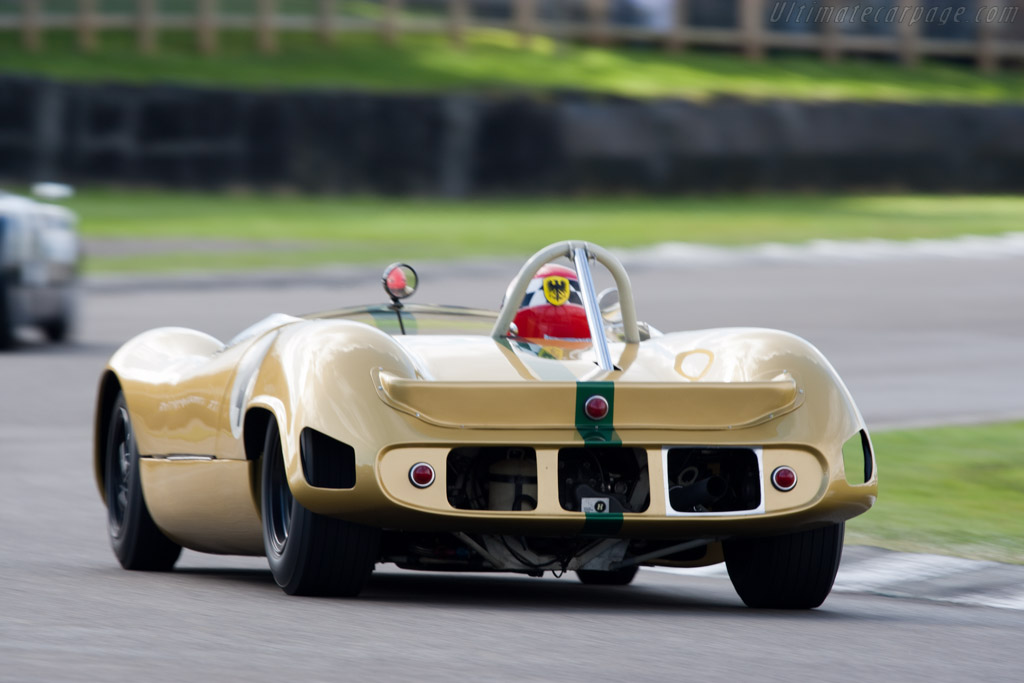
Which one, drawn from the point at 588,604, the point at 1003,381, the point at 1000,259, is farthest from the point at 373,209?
the point at 588,604

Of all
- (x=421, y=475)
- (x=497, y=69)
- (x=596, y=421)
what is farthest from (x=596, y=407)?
(x=497, y=69)

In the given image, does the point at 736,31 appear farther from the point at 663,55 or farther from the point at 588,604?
the point at 588,604

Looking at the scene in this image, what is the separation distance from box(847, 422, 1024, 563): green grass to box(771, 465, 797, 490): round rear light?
6.21 ft

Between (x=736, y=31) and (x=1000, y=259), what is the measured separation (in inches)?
773

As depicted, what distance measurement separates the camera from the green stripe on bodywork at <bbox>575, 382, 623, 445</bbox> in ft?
18.6

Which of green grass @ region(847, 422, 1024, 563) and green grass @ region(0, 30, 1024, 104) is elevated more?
green grass @ region(0, 30, 1024, 104)

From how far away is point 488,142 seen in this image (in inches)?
1336

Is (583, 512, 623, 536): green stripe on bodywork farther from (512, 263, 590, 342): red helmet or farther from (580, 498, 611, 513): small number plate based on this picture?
(512, 263, 590, 342): red helmet

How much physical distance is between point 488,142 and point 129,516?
27.1 m

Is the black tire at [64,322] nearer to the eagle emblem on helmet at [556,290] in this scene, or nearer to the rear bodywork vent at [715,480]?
the eagle emblem on helmet at [556,290]

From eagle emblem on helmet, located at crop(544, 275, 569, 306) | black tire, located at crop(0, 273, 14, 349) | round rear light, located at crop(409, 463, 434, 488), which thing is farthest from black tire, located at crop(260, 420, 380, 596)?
black tire, located at crop(0, 273, 14, 349)

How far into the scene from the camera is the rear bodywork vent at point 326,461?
5.67 metres

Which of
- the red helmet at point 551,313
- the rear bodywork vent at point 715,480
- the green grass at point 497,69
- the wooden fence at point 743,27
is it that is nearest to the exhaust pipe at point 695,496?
the rear bodywork vent at point 715,480

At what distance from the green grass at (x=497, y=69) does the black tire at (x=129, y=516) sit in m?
28.0
